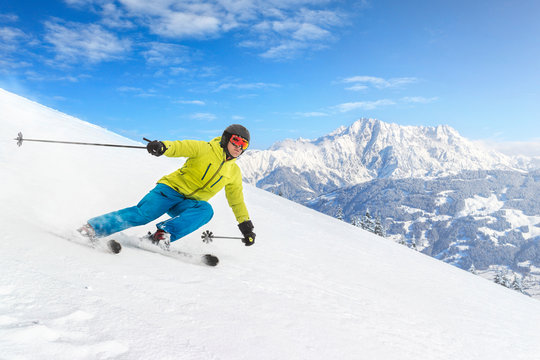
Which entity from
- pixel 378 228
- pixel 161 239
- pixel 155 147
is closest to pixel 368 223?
pixel 378 228

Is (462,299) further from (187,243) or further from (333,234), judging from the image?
(187,243)

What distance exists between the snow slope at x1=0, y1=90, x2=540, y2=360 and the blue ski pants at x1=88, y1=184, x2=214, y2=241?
1.01ft

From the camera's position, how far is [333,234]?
828 cm

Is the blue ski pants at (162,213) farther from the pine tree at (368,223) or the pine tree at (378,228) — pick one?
the pine tree at (368,223)

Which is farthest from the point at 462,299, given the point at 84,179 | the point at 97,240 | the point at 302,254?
the point at 84,179

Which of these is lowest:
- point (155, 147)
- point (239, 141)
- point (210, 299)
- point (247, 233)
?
point (210, 299)

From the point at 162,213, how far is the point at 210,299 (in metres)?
2.00

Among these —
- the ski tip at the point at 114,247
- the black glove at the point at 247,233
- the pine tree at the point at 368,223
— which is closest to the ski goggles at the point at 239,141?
the black glove at the point at 247,233

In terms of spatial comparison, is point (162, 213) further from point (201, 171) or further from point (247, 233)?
point (247, 233)

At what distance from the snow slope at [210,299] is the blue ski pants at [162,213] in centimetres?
31

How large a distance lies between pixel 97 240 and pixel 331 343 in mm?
2671

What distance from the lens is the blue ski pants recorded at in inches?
158

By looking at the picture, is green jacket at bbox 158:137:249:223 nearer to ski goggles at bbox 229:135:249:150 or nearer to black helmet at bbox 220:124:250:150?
black helmet at bbox 220:124:250:150

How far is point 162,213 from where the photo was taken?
4527mm
